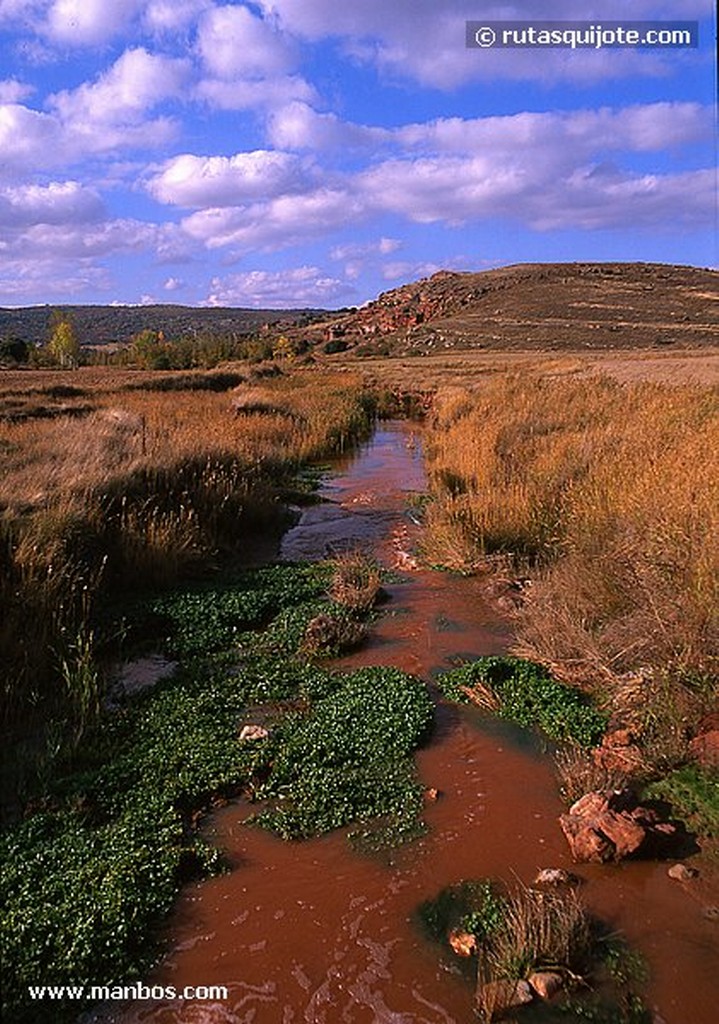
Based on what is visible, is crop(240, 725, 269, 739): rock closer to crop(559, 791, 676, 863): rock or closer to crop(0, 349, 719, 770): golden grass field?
crop(0, 349, 719, 770): golden grass field

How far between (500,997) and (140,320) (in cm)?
16900

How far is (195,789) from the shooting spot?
437 centimetres

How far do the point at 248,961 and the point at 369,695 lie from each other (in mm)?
2352

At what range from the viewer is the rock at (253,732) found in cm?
491

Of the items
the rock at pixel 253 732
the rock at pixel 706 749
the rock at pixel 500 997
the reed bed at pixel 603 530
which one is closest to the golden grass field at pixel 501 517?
the reed bed at pixel 603 530

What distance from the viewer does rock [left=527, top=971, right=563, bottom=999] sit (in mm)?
2912

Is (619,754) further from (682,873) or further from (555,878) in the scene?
(555,878)

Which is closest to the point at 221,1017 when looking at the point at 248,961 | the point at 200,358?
the point at 248,961

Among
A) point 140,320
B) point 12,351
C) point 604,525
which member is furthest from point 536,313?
point 140,320

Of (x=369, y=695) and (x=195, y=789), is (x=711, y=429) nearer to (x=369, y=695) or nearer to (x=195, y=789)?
(x=369, y=695)

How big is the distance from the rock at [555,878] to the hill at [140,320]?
404ft

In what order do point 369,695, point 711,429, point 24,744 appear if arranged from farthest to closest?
point 711,429, point 369,695, point 24,744

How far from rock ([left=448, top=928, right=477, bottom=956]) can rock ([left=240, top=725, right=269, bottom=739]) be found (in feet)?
6.49

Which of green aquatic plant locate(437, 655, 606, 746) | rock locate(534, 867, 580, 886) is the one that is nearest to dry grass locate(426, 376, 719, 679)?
green aquatic plant locate(437, 655, 606, 746)
